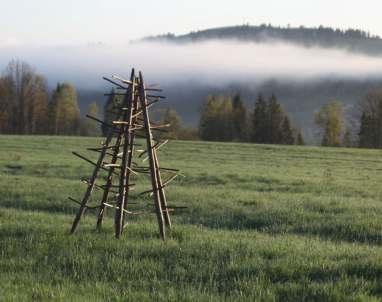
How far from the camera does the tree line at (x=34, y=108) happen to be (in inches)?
3962

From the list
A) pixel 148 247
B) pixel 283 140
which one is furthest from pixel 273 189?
pixel 283 140

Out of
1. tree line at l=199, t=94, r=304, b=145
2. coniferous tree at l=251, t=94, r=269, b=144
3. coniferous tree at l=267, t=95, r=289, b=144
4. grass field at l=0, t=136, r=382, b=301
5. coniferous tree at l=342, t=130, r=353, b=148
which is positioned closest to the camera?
grass field at l=0, t=136, r=382, b=301

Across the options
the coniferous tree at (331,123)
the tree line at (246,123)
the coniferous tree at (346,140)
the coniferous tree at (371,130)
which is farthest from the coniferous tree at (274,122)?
the coniferous tree at (346,140)

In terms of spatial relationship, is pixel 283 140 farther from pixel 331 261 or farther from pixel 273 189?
pixel 331 261

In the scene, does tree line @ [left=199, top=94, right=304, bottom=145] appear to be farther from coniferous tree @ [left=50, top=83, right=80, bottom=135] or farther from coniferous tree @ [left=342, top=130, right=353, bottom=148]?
coniferous tree @ [left=50, top=83, right=80, bottom=135]

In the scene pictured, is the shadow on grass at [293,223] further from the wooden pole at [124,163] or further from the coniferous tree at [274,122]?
the coniferous tree at [274,122]

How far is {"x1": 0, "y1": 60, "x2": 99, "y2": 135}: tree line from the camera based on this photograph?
330 feet

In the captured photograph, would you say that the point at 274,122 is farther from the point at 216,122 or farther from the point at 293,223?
the point at 293,223

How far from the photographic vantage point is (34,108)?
101m

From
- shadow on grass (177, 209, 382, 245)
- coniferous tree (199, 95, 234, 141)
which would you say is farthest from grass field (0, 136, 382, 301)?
coniferous tree (199, 95, 234, 141)

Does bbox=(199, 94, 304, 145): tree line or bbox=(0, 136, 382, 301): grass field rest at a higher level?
bbox=(0, 136, 382, 301): grass field

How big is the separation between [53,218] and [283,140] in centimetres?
8596

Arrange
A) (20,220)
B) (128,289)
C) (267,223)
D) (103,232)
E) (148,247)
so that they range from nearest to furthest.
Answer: (128,289) → (148,247) → (103,232) → (20,220) → (267,223)

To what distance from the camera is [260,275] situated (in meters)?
8.79
